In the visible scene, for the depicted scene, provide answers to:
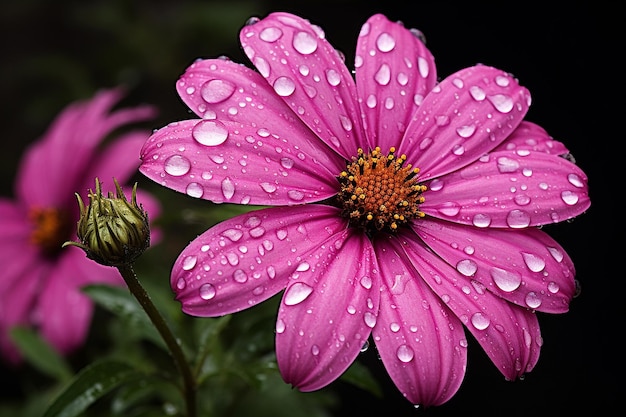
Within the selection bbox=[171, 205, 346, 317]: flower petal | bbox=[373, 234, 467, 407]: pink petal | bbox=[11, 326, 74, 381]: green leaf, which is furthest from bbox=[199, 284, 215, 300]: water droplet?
bbox=[11, 326, 74, 381]: green leaf

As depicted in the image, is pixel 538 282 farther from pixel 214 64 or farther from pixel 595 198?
pixel 595 198

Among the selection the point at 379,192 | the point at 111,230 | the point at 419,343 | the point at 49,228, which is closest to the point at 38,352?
the point at 49,228

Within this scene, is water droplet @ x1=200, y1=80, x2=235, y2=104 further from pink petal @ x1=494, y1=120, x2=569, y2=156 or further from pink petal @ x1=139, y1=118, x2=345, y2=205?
pink petal @ x1=494, y1=120, x2=569, y2=156

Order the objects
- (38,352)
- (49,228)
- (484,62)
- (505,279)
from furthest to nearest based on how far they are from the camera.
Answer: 1. (484,62)
2. (49,228)
3. (38,352)
4. (505,279)

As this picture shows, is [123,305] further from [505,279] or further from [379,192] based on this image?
[505,279]

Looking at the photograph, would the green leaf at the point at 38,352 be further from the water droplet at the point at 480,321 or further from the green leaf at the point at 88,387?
the water droplet at the point at 480,321

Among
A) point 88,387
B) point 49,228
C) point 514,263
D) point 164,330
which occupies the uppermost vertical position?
point 514,263

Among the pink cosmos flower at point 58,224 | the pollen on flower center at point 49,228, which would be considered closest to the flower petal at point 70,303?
the pink cosmos flower at point 58,224

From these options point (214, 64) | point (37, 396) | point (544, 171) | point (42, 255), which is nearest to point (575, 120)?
point (544, 171)

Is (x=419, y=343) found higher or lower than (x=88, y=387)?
higher
